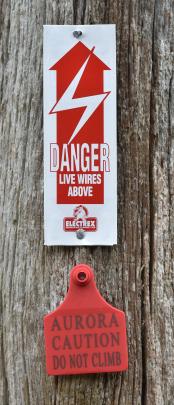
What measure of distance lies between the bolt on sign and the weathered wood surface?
24 millimetres

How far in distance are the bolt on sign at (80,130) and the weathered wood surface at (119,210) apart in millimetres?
24

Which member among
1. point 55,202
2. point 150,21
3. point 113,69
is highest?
point 150,21

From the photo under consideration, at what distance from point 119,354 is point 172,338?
130 millimetres

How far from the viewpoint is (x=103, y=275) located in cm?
138

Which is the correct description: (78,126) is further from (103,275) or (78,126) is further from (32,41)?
(103,275)

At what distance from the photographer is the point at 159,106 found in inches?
55.1

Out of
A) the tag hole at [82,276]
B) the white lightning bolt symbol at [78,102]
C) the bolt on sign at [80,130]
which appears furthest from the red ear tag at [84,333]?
the white lightning bolt symbol at [78,102]

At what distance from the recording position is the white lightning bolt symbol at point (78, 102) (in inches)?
54.1

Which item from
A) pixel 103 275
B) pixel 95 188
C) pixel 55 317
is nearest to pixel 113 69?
pixel 95 188

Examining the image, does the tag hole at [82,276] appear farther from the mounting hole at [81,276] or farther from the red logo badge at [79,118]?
the red logo badge at [79,118]

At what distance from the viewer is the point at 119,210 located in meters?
1.39

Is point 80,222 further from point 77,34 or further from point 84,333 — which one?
point 77,34

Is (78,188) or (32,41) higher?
(32,41)

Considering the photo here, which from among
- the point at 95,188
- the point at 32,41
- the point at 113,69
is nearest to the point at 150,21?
the point at 113,69
